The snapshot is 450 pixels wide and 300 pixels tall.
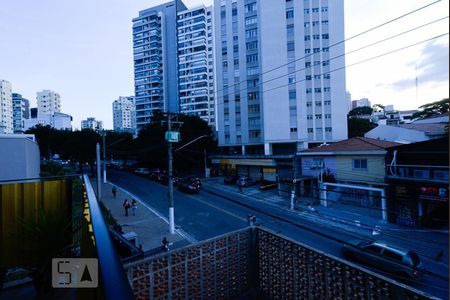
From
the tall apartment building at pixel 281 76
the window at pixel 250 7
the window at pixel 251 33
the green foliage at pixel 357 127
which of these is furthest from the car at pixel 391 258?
the green foliage at pixel 357 127

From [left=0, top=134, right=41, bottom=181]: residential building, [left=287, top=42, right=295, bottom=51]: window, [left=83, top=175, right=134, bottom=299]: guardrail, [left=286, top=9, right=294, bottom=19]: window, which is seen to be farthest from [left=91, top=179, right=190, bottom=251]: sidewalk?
[left=286, top=9, right=294, bottom=19]: window

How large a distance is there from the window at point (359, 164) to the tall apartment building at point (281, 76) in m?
15.4

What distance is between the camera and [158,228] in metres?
15.8

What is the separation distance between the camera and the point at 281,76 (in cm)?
3569

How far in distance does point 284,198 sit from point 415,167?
1023cm

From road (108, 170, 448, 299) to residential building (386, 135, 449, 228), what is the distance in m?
4.38

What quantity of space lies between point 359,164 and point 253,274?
15.4m

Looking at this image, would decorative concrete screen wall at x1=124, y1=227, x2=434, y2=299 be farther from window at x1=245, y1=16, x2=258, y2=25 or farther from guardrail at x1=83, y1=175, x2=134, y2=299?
window at x1=245, y1=16, x2=258, y2=25

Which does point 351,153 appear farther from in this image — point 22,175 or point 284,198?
point 22,175

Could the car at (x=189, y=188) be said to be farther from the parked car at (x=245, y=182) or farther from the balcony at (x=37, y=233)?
the balcony at (x=37, y=233)

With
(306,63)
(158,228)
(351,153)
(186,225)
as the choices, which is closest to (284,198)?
(351,153)

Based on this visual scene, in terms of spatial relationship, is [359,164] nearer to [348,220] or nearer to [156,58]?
[348,220]

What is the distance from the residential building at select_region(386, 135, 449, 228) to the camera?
1415 cm

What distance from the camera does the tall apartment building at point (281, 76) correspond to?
1403 inches
